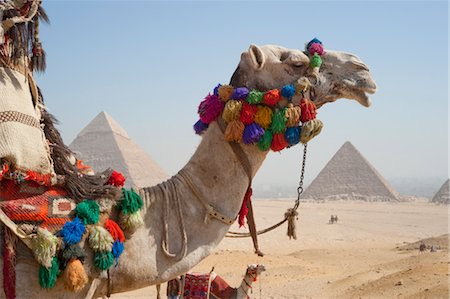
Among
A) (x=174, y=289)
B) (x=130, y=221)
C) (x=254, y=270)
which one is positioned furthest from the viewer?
(x=174, y=289)

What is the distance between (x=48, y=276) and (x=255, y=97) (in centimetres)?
142

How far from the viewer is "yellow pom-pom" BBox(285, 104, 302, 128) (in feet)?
10.3

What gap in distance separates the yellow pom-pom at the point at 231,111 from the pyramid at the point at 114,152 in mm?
71301

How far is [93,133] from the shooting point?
285ft

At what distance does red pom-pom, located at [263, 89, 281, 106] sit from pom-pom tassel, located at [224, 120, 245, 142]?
19 cm

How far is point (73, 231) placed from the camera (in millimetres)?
2811

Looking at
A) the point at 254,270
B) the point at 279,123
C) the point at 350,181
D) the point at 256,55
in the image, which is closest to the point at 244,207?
the point at 279,123

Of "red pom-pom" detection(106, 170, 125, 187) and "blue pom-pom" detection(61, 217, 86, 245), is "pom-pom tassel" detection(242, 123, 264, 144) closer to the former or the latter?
"red pom-pom" detection(106, 170, 125, 187)

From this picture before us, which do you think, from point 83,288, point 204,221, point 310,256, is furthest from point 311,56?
point 310,256

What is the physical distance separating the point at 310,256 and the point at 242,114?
20.4 metres

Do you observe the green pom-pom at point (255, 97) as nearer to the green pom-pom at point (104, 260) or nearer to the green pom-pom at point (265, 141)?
the green pom-pom at point (265, 141)

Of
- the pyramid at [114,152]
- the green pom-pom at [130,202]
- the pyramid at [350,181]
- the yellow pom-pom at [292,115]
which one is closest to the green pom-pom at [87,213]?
the green pom-pom at [130,202]

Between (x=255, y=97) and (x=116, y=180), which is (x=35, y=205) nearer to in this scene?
(x=116, y=180)

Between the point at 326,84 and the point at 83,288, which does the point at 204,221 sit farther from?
the point at 326,84
